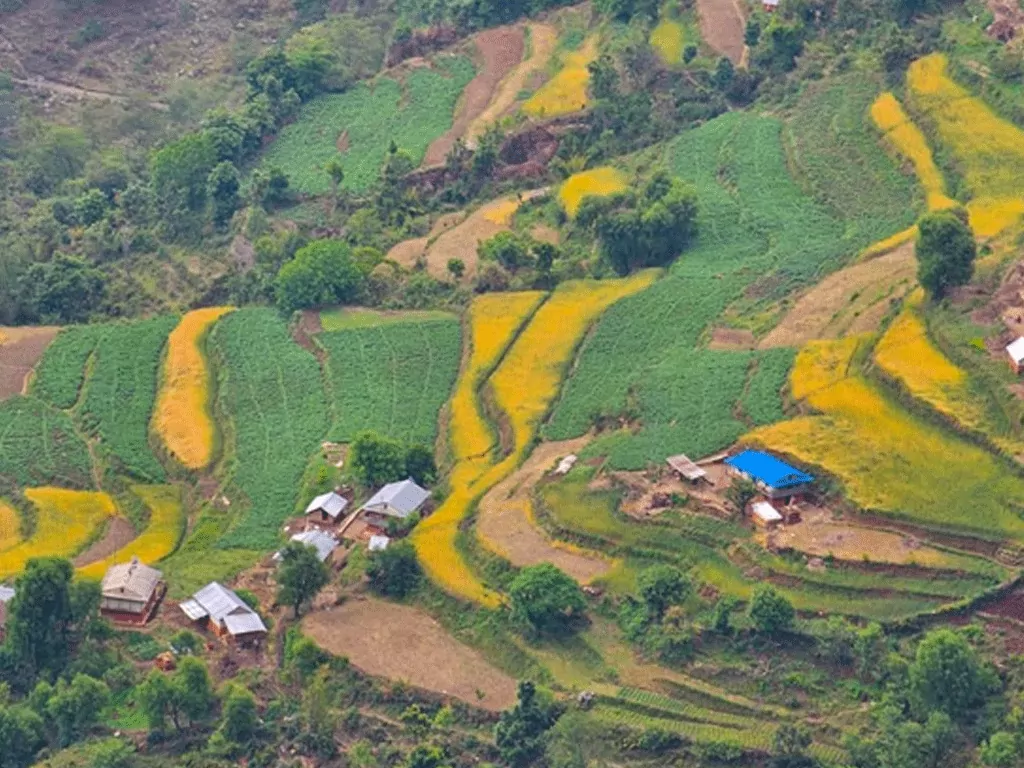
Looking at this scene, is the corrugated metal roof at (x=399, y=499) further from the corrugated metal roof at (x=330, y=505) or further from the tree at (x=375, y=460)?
the corrugated metal roof at (x=330, y=505)

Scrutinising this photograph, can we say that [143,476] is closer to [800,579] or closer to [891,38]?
[800,579]

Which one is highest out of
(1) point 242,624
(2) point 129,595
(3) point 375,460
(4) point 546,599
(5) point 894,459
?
(5) point 894,459

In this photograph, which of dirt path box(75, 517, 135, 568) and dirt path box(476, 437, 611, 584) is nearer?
dirt path box(476, 437, 611, 584)

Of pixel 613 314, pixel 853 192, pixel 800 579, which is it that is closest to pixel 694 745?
pixel 800 579

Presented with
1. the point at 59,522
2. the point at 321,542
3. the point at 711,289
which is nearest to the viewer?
the point at 321,542

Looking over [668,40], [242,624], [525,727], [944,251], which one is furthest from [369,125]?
[525,727]

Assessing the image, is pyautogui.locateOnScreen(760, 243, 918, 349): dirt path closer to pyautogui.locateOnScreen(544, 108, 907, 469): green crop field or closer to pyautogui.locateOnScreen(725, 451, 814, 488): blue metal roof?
pyautogui.locateOnScreen(544, 108, 907, 469): green crop field

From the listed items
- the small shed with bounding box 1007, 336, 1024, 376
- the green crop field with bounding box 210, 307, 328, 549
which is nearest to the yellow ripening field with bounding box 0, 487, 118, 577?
the green crop field with bounding box 210, 307, 328, 549

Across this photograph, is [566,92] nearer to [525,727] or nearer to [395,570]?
[395,570]
